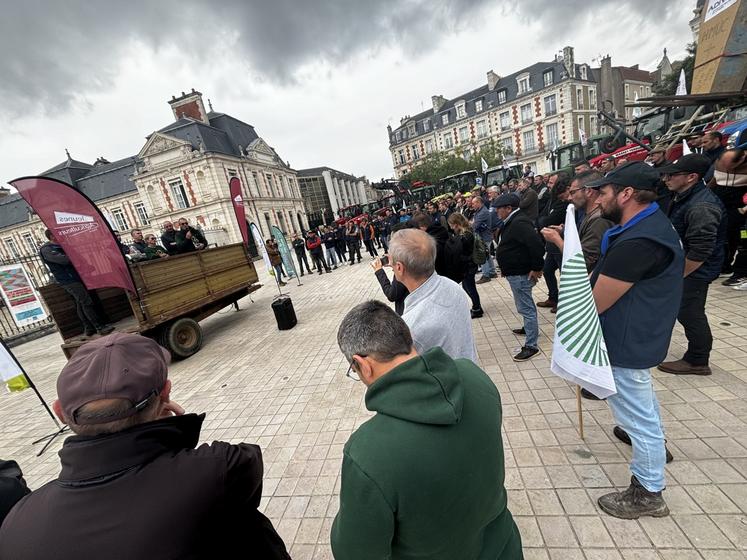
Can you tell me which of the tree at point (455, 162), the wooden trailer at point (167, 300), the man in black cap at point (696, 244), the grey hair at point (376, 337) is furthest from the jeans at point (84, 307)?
→ the tree at point (455, 162)

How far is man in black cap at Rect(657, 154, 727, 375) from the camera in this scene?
279 centimetres

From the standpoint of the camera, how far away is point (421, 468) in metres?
0.87

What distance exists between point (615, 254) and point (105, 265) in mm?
6467

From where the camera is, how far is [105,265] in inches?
198

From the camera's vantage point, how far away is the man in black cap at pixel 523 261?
154 inches

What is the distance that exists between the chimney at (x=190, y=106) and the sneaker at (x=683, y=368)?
41.0 m

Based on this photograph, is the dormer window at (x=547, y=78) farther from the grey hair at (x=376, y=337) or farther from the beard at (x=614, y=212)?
the grey hair at (x=376, y=337)

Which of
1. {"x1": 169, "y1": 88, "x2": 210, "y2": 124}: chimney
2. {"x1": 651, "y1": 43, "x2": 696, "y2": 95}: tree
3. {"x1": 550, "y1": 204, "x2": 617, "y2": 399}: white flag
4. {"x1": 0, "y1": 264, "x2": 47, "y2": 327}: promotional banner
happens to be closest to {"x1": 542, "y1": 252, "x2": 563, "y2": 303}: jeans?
{"x1": 550, "y1": 204, "x2": 617, "y2": 399}: white flag

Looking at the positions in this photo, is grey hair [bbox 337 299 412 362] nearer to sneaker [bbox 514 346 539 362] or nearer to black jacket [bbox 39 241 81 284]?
sneaker [bbox 514 346 539 362]

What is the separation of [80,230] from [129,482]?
5.60m

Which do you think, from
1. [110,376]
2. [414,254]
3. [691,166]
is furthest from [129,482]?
[691,166]

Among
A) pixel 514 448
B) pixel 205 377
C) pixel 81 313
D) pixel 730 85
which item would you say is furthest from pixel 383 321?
pixel 730 85

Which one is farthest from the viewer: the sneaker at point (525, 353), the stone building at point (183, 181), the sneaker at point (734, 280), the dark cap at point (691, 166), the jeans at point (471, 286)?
the stone building at point (183, 181)

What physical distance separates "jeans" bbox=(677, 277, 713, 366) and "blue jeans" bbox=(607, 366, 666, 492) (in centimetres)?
170
